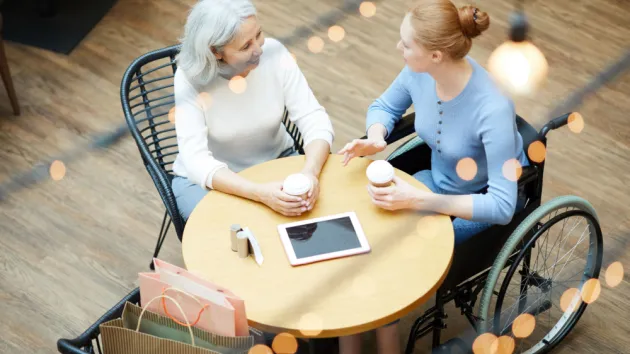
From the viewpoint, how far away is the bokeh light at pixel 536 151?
2576 mm

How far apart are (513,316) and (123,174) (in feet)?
5.43

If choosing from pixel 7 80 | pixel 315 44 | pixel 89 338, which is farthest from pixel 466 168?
pixel 7 80

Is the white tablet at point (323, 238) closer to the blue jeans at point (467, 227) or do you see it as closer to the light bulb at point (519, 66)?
the blue jeans at point (467, 227)

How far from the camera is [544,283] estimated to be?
2.86 m

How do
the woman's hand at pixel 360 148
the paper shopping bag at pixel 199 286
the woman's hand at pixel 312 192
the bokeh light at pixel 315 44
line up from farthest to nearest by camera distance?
1. the bokeh light at pixel 315 44
2. the woman's hand at pixel 360 148
3. the woman's hand at pixel 312 192
4. the paper shopping bag at pixel 199 286

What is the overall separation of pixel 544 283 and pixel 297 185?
0.92 meters

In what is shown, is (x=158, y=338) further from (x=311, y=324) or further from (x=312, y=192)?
(x=312, y=192)

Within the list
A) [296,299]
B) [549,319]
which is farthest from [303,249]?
[549,319]

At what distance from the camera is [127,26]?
440cm

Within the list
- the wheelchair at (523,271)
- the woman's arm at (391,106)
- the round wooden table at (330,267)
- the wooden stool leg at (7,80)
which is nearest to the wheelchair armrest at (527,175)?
the wheelchair at (523,271)

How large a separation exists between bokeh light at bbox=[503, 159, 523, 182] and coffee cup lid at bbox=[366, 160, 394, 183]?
0.31 meters

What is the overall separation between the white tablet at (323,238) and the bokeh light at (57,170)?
153 cm

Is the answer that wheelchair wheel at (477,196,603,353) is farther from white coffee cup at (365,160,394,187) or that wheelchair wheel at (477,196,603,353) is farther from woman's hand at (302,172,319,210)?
woman's hand at (302,172,319,210)

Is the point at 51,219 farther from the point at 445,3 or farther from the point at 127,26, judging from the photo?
the point at 445,3
